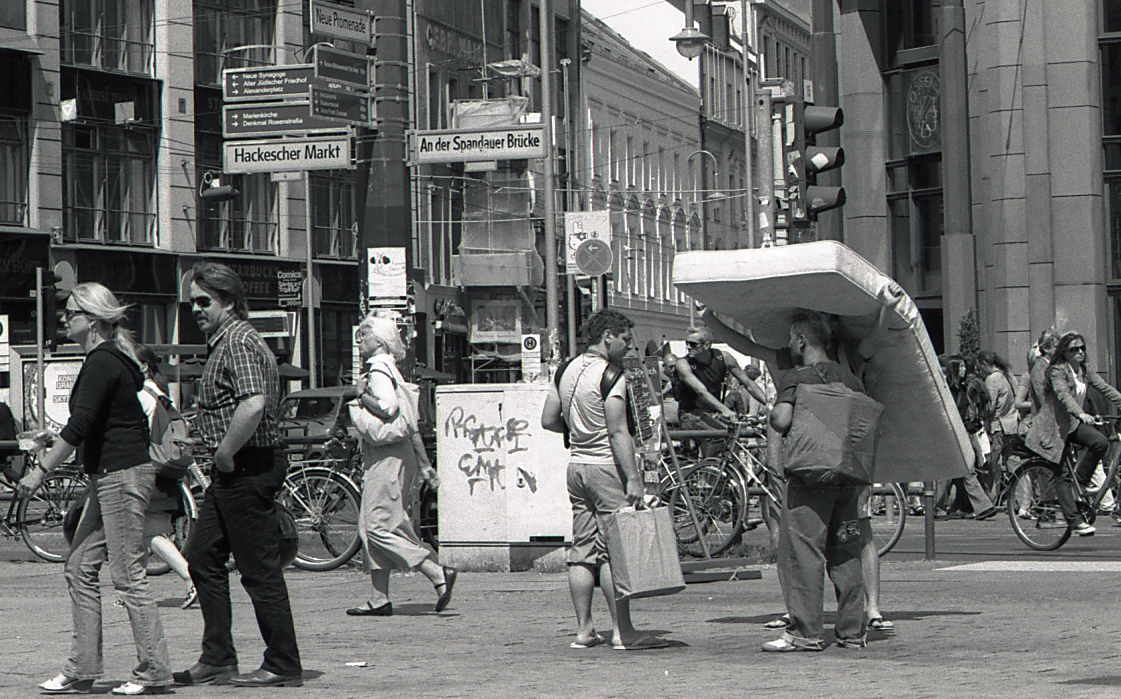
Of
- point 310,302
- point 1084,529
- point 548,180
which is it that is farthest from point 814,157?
point 310,302

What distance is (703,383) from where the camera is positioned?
18719mm

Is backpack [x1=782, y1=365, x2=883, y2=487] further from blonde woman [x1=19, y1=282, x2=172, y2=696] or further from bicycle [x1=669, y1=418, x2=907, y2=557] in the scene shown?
bicycle [x1=669, y1=418, x2=907, y2=557]

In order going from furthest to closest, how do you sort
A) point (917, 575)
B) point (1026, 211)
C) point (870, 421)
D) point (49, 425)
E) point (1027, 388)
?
point (1026, 211)
point (49, 425)
point (1027, 388)
point (917, 575)
point (870, 421)

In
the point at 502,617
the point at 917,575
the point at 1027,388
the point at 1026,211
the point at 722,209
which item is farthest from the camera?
the point at 722,209

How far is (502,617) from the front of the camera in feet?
38.3

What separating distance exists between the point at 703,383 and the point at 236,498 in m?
10.5

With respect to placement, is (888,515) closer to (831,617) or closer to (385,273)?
(385,273)

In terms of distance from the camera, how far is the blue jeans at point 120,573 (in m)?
8.47

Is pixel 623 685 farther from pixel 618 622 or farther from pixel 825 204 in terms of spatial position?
pixel 825 204

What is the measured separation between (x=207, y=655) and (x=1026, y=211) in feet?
77.7

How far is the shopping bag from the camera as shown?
979 cm

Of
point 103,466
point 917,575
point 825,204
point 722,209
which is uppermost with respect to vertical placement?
point 722,209

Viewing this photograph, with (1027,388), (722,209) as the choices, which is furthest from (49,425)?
(722,209)

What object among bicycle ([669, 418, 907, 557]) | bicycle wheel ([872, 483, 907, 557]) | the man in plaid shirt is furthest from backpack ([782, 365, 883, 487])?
bicycle ([669, 418, 907, 557])
